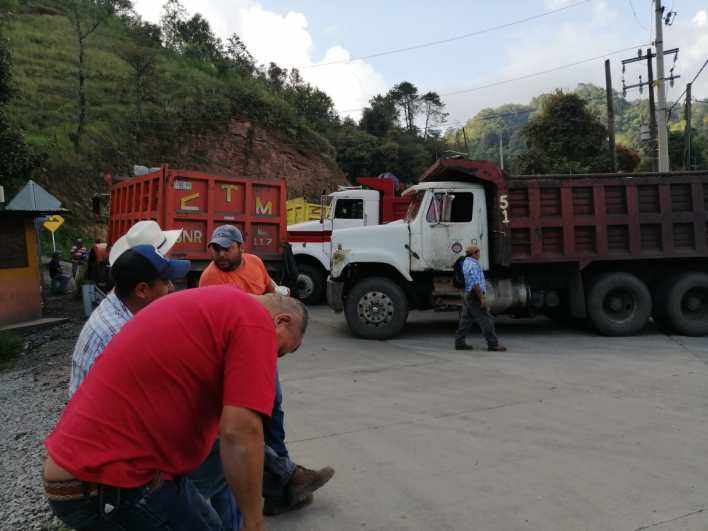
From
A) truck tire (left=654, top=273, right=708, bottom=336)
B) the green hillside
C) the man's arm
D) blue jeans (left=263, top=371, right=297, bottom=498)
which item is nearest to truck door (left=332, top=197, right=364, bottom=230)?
truck tire (left=654, top=273, right=708, bottom=336)

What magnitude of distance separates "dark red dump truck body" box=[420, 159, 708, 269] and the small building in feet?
25.4

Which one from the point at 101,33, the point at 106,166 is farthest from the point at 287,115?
the point at 101,33

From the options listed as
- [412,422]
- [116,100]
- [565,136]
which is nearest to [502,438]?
[412,422]

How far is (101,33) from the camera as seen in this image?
3791 centimetres

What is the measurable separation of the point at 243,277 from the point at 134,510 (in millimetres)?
2701

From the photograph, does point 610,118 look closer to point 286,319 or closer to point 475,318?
point 475,318

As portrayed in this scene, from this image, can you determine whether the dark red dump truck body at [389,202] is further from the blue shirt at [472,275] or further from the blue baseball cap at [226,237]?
the blue baseball cap at [226,237]

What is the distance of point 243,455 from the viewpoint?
5.04 feet

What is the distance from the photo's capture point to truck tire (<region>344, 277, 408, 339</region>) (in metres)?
8.55

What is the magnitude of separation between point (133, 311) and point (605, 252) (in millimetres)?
7987

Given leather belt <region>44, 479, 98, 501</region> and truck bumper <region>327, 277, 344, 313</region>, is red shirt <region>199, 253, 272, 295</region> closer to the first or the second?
leather belt <region>44, 479, 98, 501</region>

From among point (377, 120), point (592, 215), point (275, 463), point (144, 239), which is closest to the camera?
point (144, 239)

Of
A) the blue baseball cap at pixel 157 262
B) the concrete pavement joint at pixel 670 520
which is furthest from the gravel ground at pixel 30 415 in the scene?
the concrete pavement joint at pixel 670 520

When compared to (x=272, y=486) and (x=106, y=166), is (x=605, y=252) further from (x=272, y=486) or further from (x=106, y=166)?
(x=106, y=166)
